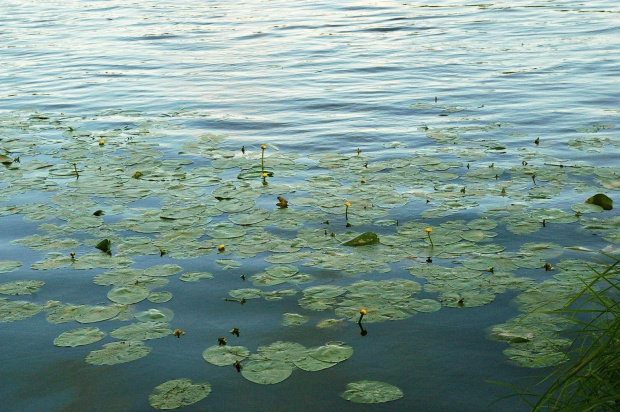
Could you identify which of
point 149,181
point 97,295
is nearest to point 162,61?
point 149,181

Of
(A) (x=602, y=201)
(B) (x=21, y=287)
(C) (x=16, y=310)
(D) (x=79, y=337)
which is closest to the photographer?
(D) (x=79, y=337)

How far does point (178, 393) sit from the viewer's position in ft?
9.30

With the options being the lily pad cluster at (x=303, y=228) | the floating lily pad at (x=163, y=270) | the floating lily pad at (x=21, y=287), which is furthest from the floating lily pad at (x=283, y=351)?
the floating lily pad at (x=21, y=287)

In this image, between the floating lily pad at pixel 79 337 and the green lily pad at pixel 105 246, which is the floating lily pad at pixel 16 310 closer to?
the floating lily pad at pixel 79 337

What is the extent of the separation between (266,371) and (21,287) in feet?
4.85

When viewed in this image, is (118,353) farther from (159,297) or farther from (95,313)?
(159,297)

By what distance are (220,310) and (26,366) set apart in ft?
2.82

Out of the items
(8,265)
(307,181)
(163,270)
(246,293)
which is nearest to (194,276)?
(163,270)

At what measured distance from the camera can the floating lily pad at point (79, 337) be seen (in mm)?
3180

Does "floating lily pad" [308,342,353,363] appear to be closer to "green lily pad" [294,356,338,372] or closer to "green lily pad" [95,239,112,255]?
"green lily pad" [294,356,338,372]

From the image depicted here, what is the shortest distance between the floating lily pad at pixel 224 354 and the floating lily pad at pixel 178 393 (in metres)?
0.14

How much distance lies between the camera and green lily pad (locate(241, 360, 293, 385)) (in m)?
2.87

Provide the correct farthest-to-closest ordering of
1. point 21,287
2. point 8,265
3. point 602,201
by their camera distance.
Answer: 1. point 602,201
2. point 8,265
3. point 21,287

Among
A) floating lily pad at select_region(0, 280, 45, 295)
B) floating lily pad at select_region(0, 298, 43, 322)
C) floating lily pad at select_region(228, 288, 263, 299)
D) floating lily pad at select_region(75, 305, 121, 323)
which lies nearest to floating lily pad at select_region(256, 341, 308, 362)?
floating lily pad at select_region(228, 288, 263, 299)
